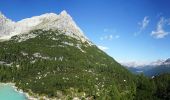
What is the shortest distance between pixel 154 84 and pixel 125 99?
1415 centimetres

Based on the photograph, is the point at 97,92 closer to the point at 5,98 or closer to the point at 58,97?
the point at 58,97

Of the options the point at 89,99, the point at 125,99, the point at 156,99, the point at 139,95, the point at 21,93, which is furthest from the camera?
the point at 21,93

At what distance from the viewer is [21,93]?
19912 centimetres

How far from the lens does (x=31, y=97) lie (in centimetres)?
18950

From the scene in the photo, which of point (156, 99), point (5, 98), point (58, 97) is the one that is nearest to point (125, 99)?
point (156, 99)

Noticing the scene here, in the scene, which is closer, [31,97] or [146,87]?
[146,87]

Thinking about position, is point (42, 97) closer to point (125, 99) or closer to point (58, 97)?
point (58, 97)

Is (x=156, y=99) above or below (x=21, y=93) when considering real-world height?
below

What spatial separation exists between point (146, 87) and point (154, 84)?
3028mm

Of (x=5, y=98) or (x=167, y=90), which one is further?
(x=5, y=98)

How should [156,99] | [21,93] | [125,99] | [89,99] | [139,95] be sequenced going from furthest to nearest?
[21,93]
[89,99]
[125,99]
[139,95]
[156,99]

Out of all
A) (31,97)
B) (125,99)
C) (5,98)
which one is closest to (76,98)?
(31,97)

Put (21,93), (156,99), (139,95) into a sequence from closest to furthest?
(156,99) < (139,95) < (21,93)

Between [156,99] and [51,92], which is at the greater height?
[51,92]
